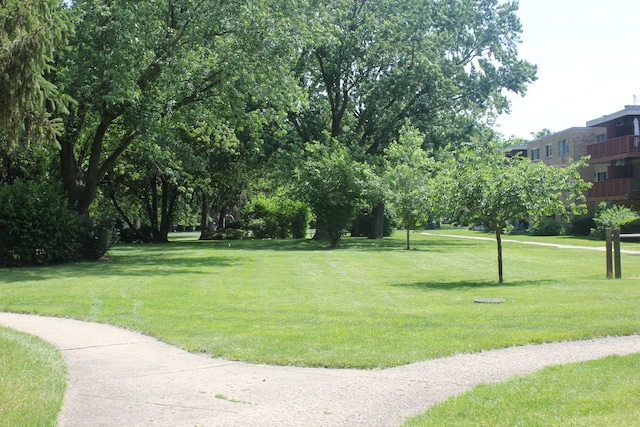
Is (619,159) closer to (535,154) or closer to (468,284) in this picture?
(535,154)

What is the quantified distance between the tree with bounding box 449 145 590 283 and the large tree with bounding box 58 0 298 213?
30.1ft

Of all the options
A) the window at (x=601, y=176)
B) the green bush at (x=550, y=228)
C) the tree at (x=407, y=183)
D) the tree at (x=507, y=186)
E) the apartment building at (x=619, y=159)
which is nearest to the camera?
the tree at (x=507, y=186)

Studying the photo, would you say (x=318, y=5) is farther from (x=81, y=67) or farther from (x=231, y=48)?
(x=81, y=67)

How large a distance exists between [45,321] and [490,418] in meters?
8.13

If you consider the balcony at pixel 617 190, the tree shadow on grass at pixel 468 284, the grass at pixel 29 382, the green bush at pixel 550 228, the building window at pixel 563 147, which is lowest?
the tree shadow on grass at pixel 468 284

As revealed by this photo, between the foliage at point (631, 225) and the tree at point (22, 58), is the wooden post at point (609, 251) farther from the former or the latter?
the foliage at point (631, 225)

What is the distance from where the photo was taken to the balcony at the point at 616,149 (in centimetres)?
4150

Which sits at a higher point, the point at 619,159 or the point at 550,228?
the point at 619,159

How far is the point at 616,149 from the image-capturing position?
4284 cm

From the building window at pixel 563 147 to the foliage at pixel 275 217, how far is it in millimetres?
21811

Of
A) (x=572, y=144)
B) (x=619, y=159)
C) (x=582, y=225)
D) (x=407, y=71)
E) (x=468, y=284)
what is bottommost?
(x=468, y=284)

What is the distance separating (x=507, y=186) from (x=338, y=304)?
5626mm

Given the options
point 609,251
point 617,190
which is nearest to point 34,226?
point 609,251

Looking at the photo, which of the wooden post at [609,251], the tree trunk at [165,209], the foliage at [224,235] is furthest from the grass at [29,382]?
the foliage at [224,235]
